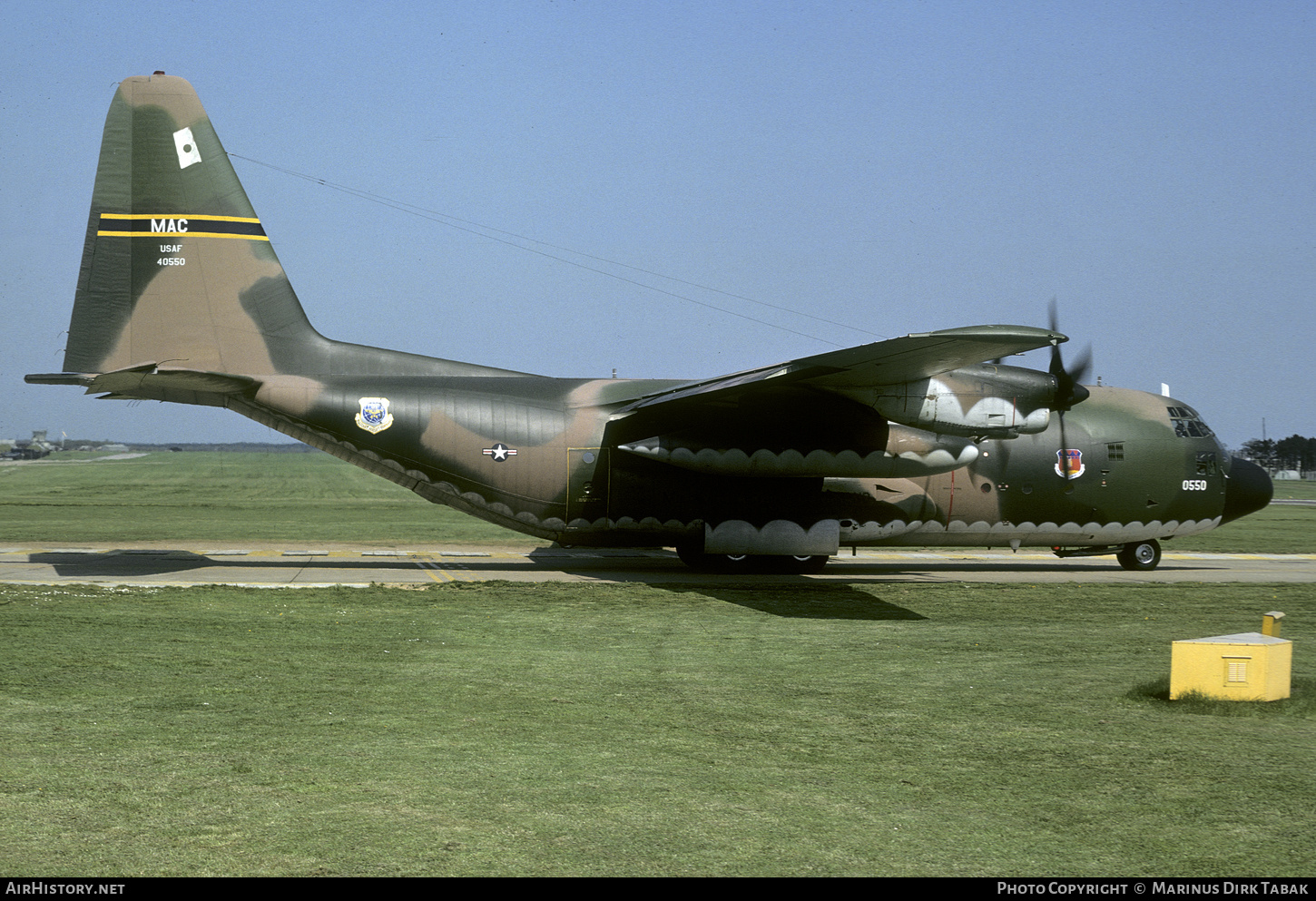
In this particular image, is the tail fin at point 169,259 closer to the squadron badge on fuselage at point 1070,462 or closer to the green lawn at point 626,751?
the green lawn at point 626,751

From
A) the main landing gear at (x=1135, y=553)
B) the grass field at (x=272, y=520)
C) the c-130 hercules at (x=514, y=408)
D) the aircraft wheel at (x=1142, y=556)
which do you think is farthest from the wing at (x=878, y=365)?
the grass field at (x=272, y=520)

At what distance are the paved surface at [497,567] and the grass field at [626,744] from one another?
401 centimetres

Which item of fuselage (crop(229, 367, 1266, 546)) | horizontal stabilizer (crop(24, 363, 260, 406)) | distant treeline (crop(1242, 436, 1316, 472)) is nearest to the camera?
horizontal stabilizer (crop(24, 363, 260, 406))

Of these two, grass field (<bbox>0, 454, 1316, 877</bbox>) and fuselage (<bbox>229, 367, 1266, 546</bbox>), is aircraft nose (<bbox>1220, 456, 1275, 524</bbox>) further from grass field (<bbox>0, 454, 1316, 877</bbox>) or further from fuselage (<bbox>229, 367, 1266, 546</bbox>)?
grass field (<bbox>0, 454, 1316, 877</bbox>)

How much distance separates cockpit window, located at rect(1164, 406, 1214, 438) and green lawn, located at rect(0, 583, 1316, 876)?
32.6 feet

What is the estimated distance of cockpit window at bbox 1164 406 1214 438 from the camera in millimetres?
24859

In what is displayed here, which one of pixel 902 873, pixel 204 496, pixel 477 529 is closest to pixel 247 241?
pixel 477 529

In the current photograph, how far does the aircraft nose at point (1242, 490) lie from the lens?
990 inches

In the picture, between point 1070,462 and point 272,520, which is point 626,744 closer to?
point 1070,462

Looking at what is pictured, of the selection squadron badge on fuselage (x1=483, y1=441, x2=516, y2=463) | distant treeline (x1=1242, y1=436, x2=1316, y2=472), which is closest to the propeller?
squadron badge on fuselage (x1=483, y1=441, x2=516, y2=463)

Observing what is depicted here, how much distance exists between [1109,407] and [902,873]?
69.4ft

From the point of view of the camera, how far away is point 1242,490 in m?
25.2

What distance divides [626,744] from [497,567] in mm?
16537
